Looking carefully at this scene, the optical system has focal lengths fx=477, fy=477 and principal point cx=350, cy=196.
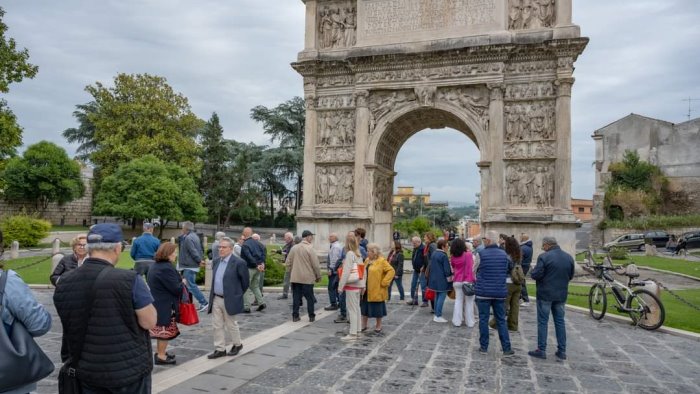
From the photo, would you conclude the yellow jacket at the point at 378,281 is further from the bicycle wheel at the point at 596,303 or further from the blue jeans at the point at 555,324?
the bicycle wheel at the point at 596,303

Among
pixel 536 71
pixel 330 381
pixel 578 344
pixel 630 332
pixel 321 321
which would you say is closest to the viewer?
pixel 330 381

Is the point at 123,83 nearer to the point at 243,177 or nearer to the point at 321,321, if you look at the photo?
the point at 243,177

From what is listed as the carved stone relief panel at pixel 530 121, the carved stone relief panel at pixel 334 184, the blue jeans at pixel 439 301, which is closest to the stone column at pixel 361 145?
the carved stone relief panel at pixel 334 184

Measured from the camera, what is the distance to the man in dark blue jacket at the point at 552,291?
274 inches

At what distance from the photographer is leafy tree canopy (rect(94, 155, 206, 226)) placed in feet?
113

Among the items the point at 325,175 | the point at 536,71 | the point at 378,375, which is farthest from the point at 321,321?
the point at 536,71

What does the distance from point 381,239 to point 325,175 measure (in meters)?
3.85

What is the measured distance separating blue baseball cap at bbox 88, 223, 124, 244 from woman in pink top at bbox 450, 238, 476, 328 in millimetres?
6900

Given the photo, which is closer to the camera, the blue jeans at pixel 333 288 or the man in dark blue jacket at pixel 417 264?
the blue jeans at pixel 333 288

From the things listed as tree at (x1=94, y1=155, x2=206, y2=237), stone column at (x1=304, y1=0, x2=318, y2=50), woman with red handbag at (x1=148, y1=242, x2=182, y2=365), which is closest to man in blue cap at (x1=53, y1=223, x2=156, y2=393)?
woman with red handbag at (x1=148, y1=242, x2=182, y2=365)

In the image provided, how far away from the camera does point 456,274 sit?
9500mm

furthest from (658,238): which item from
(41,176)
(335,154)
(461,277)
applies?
(41,176)

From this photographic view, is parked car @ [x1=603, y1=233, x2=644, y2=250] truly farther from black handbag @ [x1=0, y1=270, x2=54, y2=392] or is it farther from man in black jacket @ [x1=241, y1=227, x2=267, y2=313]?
black handbag @ [x1=0, y1=270, x2=54, y2=392]

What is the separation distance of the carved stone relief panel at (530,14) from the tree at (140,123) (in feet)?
96.7
